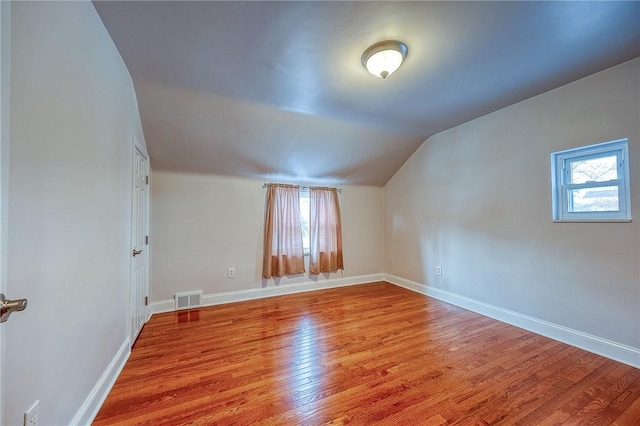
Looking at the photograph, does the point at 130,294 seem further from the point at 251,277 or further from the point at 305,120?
the point at 305,120

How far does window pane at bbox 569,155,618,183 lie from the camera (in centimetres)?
215

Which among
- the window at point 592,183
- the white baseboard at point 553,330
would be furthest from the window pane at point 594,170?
the white baseboard at point 553,330

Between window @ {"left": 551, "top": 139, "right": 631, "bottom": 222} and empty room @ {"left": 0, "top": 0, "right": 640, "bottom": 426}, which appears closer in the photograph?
empty room @ {"left": 0, "top": 0, "right": 640, "bottom": 426}

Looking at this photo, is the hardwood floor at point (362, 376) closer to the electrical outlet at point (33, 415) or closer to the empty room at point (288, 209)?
the empty room at point (288, 209)

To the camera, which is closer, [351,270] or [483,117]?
[483,117]

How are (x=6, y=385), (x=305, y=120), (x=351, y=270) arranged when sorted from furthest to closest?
(x=351, y=270) < (x=305, y=120) < (x=6, y=385)

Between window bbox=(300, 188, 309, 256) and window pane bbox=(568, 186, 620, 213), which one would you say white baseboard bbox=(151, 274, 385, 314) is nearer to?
window bbox=(300, 188, 309, 256)

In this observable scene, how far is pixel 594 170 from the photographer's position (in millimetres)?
2250

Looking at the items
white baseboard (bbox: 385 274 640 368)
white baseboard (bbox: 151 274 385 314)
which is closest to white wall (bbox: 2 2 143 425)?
white baseboard (bbox: 151 274 385 314)

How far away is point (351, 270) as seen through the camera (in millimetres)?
4410

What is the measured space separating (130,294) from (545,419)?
318cm

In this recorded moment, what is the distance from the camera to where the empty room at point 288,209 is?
1.19 meters

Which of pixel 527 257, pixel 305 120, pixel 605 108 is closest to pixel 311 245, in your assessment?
pixel 305 120

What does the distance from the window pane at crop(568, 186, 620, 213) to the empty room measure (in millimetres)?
16
